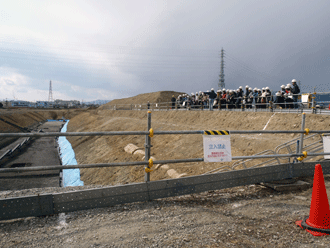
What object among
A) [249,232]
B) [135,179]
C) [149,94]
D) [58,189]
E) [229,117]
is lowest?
[135,179]

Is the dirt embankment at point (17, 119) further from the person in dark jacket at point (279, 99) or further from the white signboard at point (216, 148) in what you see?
the white signboard at point (216, 148)

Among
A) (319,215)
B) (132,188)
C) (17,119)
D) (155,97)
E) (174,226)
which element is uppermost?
(155,97)

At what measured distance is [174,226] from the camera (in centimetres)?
327

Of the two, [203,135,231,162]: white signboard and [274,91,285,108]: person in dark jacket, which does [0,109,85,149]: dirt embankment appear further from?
[203,135,231,162]: white signboard

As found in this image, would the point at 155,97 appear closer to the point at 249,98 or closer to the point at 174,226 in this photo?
the point at 249,98

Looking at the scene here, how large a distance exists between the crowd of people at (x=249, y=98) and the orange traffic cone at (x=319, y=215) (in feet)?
42.1

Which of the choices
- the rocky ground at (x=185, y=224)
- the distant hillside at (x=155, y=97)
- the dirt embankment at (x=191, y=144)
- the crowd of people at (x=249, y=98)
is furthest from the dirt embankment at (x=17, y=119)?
the rocky ground at (x=185, y=224)

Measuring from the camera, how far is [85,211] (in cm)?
367

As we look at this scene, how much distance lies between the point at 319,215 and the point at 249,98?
1746 cm

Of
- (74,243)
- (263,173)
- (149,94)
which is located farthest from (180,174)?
(149,94)

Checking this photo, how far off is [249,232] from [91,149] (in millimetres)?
21982

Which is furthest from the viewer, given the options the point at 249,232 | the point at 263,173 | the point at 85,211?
the point at 263,173

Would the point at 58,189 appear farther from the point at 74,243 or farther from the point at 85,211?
the point at 74,243

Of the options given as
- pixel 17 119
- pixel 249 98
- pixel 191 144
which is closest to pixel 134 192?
pixel 191 144
